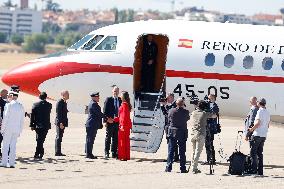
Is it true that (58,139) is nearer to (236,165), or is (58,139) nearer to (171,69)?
(171,69)

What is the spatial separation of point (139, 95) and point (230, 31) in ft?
10.7

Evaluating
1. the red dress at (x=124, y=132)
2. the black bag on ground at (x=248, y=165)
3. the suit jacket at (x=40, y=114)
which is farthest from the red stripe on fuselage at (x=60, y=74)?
the black bag on ground at (x=248, y=165)

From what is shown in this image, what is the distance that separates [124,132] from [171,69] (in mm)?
2548

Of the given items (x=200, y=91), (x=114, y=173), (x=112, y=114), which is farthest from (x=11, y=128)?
(x=200, y=91)

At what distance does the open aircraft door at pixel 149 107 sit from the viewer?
3186 cm

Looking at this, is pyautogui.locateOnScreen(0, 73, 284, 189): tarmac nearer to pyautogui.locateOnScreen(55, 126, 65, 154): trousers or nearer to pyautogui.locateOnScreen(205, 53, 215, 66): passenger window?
pyautogui.locateOnScreen(55, 126, 65, 154): trousers

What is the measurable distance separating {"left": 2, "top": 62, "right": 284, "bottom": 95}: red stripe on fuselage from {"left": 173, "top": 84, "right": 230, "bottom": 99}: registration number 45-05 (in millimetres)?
313

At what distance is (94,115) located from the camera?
31.2m

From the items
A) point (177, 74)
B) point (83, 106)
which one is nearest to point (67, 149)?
point (83, 106)

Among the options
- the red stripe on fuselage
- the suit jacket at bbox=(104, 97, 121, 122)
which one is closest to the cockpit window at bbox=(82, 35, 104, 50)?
the red stripe on fuselage

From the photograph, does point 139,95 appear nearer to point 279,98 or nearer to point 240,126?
point 279,98

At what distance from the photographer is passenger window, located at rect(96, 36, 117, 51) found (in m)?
33.2

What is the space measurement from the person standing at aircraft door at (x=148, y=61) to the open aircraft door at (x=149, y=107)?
0.29 feet

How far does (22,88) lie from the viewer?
111 ft
